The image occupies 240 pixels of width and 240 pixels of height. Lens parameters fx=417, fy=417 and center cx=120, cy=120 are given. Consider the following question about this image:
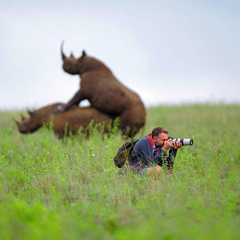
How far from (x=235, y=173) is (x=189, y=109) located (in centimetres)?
1197

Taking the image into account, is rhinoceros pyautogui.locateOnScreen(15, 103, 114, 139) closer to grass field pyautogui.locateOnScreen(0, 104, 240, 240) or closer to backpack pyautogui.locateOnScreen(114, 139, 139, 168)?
grass field pyautogui.locateOnScreen(0, 104, 240, 240)

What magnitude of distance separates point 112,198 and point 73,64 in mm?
5793

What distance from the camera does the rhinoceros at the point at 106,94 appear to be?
9.79 m

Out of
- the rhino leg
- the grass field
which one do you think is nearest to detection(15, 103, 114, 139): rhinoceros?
the rhino leg

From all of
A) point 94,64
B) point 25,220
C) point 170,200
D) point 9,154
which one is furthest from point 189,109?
point 25,220

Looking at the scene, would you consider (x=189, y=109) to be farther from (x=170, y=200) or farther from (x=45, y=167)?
(x=170, y=200)

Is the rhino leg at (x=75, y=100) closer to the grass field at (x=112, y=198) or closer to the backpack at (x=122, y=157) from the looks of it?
the grass field at (x=112, y=198)

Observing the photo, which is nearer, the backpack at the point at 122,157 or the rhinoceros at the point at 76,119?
the backpack at the point at 122,157

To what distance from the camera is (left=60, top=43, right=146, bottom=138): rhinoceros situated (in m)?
9.79

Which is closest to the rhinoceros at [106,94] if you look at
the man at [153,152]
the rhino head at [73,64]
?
the rhino head at [73,64]

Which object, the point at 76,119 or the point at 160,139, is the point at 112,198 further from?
the point at 76,119

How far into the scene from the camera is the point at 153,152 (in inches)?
247

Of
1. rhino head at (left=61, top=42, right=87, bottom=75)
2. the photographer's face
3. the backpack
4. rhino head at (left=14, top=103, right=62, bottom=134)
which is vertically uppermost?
rhino head at (left=61, top=42, right=87, bottom=75)

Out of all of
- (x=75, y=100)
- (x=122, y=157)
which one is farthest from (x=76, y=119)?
(x=122, y=157)
